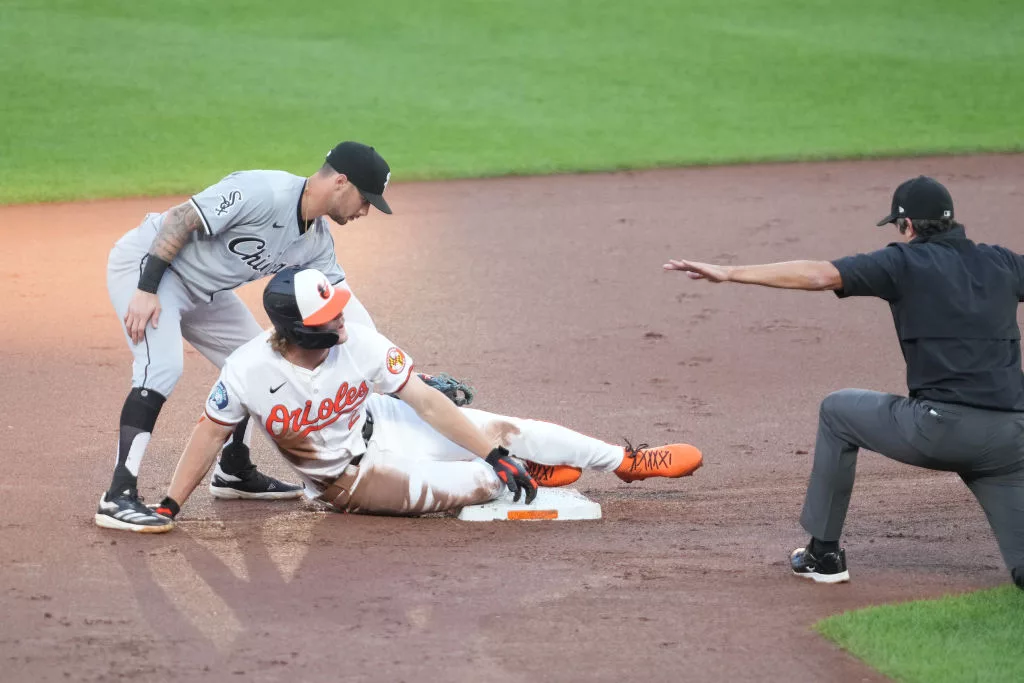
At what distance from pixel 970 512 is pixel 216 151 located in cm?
932

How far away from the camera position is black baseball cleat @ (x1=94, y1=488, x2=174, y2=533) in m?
5.22

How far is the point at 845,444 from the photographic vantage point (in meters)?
4.87

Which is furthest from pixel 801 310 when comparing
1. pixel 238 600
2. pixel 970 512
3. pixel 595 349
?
pixel 238 600

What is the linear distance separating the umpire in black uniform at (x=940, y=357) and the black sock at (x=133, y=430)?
2152 mm

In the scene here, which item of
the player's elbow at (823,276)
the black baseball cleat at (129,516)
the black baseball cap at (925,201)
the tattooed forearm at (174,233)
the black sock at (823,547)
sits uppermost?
the black baseball cap at (925,201)

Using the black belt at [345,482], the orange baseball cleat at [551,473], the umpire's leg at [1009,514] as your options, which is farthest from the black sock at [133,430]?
the umpire's leg at [1009,514]

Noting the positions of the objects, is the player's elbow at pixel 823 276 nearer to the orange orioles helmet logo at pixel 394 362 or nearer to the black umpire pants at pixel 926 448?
the black umpire pants at pixel 926 448

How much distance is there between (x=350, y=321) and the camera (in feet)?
19.3

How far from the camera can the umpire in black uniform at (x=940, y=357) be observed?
4.68 m

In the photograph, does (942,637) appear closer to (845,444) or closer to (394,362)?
(845,444)

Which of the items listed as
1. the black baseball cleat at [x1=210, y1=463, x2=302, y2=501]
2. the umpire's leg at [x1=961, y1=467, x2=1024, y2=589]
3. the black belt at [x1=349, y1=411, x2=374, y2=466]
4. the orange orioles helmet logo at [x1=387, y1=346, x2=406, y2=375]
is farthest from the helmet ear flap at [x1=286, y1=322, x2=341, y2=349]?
the umpire's leg at [x1=961, y1=467, x2=1024, y2=589]

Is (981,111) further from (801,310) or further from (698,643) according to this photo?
(698,643)

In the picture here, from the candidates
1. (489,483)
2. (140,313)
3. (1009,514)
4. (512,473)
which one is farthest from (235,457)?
(1009,514)

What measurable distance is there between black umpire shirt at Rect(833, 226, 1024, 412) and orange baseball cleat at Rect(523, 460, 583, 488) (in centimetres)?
153
